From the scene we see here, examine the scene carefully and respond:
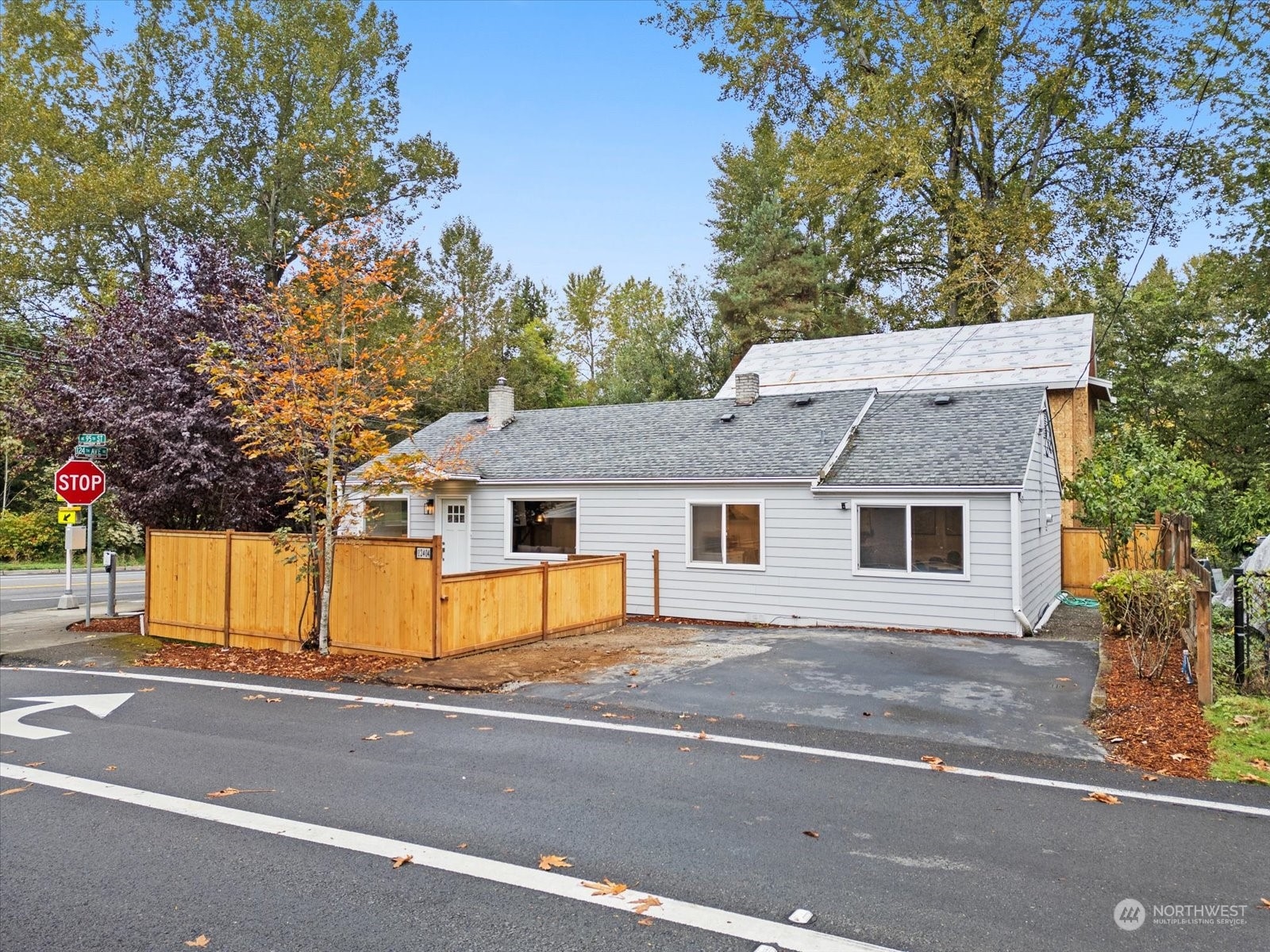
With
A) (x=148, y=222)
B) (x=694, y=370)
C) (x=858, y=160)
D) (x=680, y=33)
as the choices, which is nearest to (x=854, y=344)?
(x=858, y=160)

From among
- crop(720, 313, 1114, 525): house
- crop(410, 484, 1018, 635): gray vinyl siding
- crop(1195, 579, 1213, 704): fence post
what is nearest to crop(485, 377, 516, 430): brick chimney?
crop(410, 484, 1018, 635): gray vinyl siding

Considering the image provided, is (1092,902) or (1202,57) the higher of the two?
(1202,57)

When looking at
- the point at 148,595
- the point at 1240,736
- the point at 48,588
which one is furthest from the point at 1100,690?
the point at 48,588

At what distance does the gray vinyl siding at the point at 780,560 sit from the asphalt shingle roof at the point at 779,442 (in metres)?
0.34

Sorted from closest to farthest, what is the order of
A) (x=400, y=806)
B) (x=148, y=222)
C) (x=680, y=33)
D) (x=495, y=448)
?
(x=400, y=806), (x=495, y=448), (x=148, y=222), (x=680, y=33)

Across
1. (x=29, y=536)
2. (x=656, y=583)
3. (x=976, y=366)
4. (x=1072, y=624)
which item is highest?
(x=976, y=366)

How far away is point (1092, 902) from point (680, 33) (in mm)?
30455

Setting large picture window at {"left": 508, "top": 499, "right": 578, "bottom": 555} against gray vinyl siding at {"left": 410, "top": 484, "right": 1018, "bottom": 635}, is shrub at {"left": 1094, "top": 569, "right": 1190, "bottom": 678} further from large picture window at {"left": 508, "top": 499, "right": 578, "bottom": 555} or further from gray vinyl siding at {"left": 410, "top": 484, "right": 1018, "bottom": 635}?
large picture window at {"left": 508, "top": 499, "right": 578, "bottom": 555}

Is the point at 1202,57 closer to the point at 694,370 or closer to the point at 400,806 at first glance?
the point at 694,370

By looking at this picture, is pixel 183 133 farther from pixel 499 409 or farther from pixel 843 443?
pixel 843 443

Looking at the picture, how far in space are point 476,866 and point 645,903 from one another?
94 cm

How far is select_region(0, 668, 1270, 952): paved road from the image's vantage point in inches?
135

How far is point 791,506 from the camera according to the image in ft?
44.6

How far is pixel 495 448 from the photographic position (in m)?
17.8
